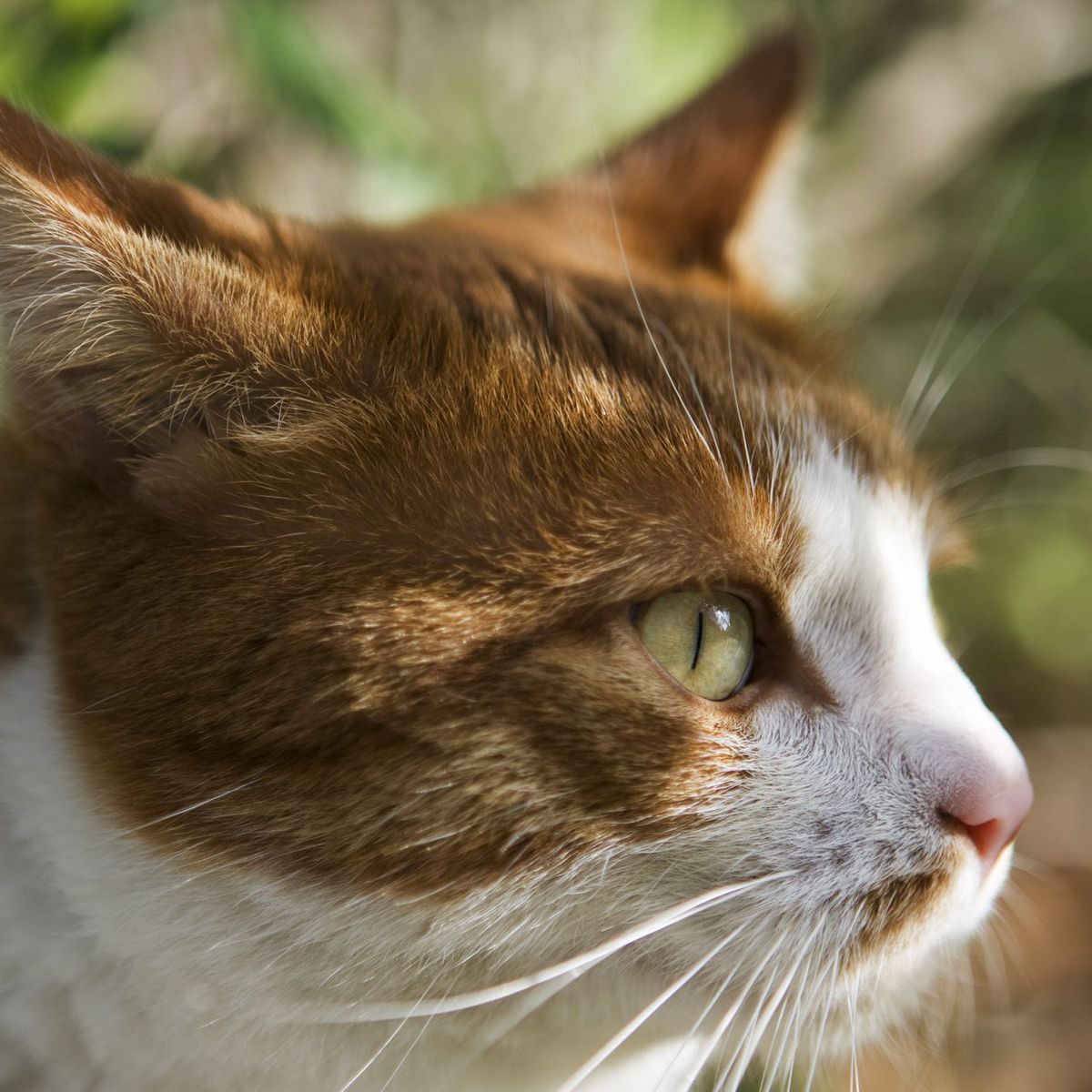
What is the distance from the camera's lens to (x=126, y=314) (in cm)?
92

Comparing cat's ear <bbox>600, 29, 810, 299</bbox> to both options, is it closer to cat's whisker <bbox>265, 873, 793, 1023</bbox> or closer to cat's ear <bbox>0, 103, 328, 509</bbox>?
cat's ear <bbox>0, 103, 328, 509</bbox>

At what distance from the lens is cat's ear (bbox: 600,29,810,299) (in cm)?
159

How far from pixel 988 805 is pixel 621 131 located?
5.61ft

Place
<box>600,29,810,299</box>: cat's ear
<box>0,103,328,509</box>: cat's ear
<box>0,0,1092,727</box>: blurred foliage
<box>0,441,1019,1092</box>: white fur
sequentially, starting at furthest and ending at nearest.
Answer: <box>0,0,1092,727</box>: blurred foliage, <box>600,29,810,299</box>: cat's ear, <box>0,441,1019,1092</box>: white fur, <box>0,103,328,509</box>: cat's ear

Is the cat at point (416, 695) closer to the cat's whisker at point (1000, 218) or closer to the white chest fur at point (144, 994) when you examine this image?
the white chest fur at point (144, 994)

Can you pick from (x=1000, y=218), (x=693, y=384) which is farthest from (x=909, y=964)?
(x=1000, y=218)

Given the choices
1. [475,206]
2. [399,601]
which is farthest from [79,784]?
[475,206]

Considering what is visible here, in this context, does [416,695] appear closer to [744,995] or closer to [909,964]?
[744,995]

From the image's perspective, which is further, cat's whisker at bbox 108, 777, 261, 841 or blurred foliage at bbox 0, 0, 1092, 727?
blurred foliage at bbox 0, 0, 1092, 727

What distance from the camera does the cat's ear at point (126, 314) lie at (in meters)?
0.89

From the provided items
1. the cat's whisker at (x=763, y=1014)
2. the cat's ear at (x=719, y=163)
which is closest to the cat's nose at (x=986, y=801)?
the cat's whisker at (x=763, y=1014)

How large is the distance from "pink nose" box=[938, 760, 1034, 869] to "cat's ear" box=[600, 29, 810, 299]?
79 centimetres

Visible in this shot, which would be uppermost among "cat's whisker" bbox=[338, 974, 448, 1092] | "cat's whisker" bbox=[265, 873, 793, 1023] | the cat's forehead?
the cat's forehead

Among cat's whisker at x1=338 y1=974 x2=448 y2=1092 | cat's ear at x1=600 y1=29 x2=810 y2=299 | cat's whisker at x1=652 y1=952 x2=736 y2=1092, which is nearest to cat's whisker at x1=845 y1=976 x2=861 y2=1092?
cat's whisker at x1=652 y1=952 x2=736 y2=1092
